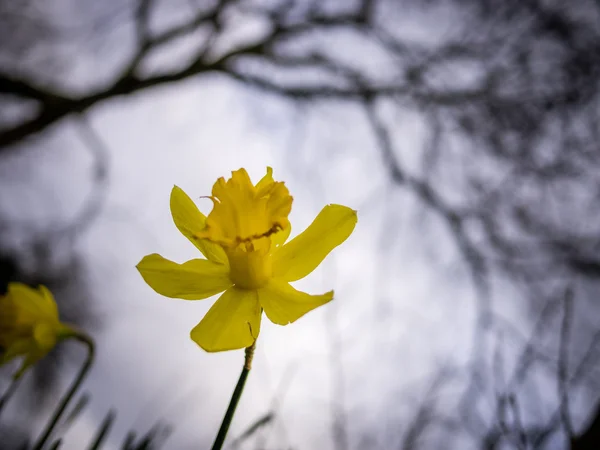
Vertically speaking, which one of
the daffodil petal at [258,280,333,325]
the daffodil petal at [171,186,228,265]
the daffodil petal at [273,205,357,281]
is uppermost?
the daffodil petal at [171,186,228,265]

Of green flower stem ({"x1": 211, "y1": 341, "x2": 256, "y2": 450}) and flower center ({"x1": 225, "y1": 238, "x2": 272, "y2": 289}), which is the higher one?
flower center ({"x1": 225, "y1": 238, "x2": 272, "y2": 289})

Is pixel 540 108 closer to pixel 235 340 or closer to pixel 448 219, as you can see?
pixel 448 219

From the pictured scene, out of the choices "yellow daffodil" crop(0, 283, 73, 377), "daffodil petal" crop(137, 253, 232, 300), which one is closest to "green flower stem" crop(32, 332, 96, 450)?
"yellow daffodil" crop(0, 283, 73, 377)

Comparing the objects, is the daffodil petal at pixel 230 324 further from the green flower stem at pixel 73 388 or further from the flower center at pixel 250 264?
the green flower stem at pixel 73 388

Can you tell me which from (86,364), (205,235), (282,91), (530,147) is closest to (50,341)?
(86,364)

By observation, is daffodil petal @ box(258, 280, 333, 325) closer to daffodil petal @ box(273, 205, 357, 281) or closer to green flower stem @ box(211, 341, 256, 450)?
daffodil petal @ box(273, 205, 357, 281)

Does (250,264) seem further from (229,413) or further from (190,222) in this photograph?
(229,413)
